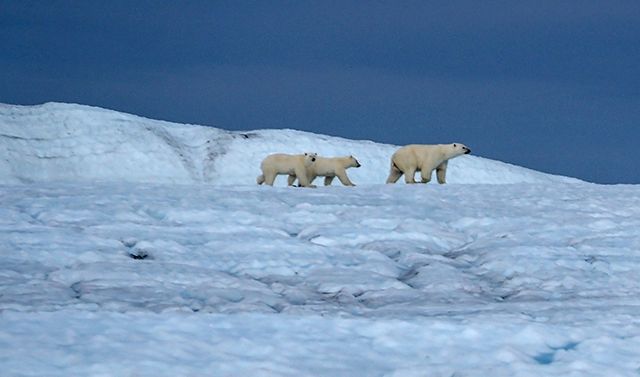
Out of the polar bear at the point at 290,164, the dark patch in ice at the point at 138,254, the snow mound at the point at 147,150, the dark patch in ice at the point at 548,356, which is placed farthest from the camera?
the snow mound at the point at 147,150

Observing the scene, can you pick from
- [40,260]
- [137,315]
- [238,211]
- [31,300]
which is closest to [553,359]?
[137,315]

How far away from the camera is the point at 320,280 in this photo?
6.32 m

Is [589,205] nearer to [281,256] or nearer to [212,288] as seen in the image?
[281,256]

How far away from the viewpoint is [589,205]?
10641mm

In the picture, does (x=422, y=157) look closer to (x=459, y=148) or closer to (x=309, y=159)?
(x=459, y=148)

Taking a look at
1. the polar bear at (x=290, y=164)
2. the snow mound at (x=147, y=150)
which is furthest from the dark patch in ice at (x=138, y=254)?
the snow mound at (x=147, y=150)

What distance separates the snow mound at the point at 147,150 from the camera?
23.9 meters

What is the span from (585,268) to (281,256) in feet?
8.67

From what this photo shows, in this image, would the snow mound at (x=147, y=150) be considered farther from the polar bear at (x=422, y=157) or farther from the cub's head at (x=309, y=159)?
the polar bear at (x=422, y=157)

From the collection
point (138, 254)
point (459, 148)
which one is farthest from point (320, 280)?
point (459, 148)

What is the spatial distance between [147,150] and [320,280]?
1962cm

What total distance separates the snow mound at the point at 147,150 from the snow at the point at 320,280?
13.3m

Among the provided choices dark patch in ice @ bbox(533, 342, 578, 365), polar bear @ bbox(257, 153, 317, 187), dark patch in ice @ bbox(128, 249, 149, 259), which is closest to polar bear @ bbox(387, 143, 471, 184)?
polar bear @ bbox(257, 153, 317, 187)

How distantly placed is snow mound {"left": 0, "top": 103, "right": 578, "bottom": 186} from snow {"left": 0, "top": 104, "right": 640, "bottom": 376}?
13258 mm
